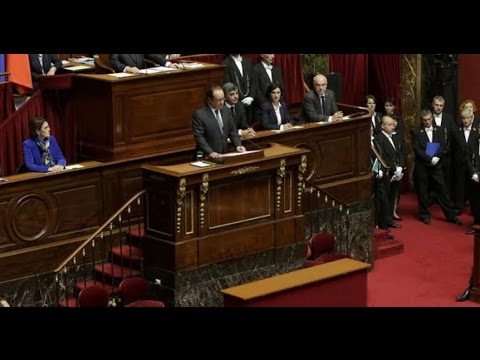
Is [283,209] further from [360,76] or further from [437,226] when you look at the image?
[360,76]

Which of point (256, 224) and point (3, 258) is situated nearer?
point (3, 258)

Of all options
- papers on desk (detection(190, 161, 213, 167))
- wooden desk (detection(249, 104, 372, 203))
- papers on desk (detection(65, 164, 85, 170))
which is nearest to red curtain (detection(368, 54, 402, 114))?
wooden desk (detection(249, 104, 372, 203))

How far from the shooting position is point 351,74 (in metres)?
13.6

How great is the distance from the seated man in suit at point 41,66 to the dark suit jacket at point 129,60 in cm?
54

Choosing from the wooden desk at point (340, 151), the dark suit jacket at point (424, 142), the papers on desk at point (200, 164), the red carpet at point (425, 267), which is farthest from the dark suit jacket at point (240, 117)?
the dark suit jacket at point (424, 142)

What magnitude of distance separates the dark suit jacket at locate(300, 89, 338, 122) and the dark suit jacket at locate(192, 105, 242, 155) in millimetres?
1524

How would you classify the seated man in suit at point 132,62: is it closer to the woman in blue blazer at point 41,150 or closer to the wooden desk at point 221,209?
Result: the woman in blue blazer at point 41,150

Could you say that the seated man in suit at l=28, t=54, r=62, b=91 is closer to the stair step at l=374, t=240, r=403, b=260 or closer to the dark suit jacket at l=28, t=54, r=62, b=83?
the dark suit jacket at l=28, t=54, r=62, b=83

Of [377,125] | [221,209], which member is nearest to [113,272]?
[221,209]

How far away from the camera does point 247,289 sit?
27.8 feet

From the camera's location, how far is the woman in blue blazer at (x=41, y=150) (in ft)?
30.2

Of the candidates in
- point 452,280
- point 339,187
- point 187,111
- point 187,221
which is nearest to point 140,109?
point 187,111

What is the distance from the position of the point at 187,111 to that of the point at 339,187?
2001mm

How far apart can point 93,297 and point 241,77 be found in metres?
3.44
